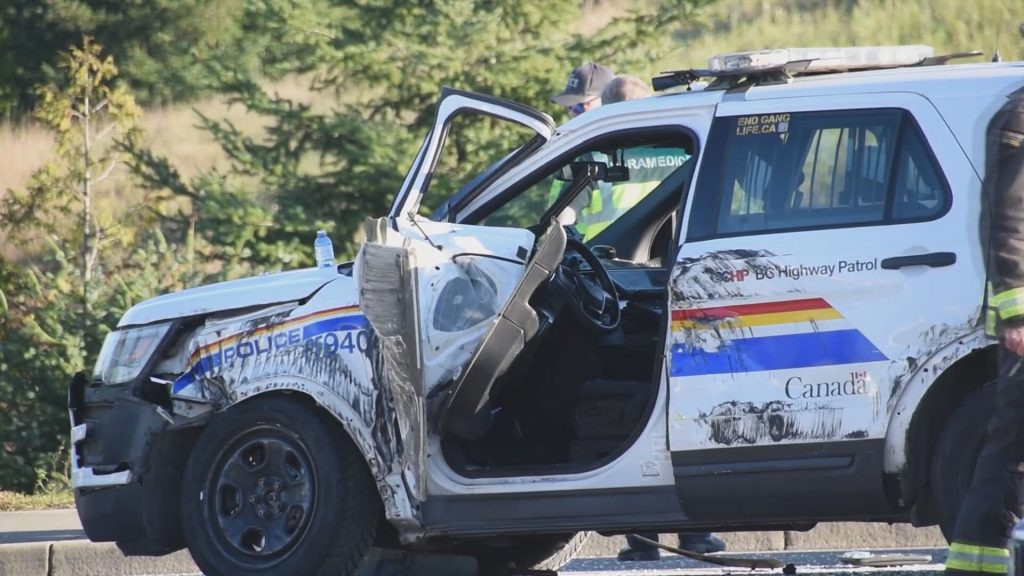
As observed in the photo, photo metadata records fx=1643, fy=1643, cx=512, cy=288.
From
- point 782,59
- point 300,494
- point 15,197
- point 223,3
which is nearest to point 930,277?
point 782,59

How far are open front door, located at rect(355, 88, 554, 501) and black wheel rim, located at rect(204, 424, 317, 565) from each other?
0.44 m

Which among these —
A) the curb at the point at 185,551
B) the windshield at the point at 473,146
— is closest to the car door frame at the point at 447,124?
the curb at the point at 185,551

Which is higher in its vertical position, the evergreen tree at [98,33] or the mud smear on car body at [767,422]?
the evergreen tree at [98,33]

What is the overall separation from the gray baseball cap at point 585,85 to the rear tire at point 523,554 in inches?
102

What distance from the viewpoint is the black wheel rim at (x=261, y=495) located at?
602 centimetres

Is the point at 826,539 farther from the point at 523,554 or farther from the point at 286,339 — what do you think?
the point at 286,339

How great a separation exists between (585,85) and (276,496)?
352cm

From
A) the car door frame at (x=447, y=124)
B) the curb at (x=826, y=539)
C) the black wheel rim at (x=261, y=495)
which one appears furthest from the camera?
the curb at (x=826, y=539)

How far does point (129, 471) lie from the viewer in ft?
20.8

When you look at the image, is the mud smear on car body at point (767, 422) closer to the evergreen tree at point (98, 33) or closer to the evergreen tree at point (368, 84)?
the evergreen tree at point (368, 84)

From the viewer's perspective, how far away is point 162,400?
6.31 m

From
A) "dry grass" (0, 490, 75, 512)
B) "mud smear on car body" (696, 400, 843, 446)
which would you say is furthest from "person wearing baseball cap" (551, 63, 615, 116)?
"dry grass" (0, 490, 75, 512)

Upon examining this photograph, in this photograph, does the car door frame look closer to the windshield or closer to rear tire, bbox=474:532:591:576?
rear tire, bbox=474:532:591:576

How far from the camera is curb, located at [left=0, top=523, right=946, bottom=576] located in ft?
25.7
